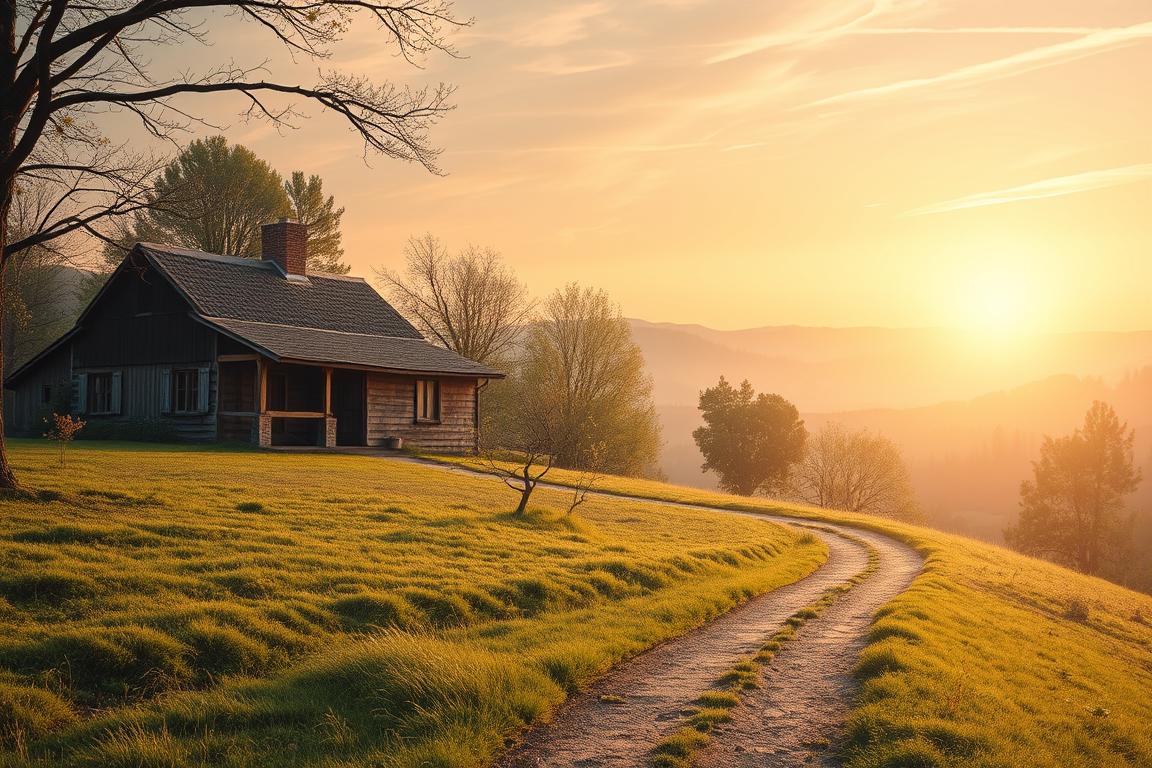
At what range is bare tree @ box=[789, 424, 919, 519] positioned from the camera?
63656mm

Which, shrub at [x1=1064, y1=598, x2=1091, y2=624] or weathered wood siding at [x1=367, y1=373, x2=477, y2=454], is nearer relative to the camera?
shrub at [x1=1064, y1=598, x2=1091, y2=624]

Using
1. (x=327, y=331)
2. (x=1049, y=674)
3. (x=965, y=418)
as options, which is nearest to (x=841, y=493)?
(x=327, y=331)

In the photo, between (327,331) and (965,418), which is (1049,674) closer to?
(327,331)

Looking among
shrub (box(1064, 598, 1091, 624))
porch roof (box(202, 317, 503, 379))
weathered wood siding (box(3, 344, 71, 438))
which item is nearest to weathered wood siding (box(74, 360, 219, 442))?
weathered wood siding (box(3, 344, 71, 438))

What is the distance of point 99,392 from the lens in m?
37.6

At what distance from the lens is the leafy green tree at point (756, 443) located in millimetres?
60219

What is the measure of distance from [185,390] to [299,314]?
5.39m

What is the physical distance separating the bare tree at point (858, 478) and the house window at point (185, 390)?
4169cm

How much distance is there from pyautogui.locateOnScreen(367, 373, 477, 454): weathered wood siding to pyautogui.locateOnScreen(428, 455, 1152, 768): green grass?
22021 mm

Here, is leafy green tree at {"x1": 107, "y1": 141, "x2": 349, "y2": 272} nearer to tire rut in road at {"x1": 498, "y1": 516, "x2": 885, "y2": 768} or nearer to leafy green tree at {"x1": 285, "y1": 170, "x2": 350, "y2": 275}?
leafy green tree at {"x1": 285, "y1": 170, "x2": 350, "y2": 275}

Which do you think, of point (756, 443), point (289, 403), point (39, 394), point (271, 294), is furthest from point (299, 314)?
point (756, 443)

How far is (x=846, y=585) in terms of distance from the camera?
1752 centimetres

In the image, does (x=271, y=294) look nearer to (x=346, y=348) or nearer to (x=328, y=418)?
(x=346, y=348)

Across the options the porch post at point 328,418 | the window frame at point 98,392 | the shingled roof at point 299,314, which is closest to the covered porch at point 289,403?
the porch post at point 328,418
